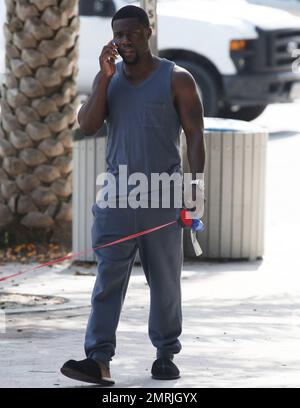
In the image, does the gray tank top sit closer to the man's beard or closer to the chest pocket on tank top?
the chest pocket on tank top

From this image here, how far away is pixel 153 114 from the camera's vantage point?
249 inches

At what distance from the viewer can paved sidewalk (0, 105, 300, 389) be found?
262 inches

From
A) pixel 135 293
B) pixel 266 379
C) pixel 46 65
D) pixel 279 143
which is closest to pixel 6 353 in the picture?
pixel 266 379

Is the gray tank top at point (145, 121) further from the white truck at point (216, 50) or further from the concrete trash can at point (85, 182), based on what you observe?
the white truck at point (216, 50)

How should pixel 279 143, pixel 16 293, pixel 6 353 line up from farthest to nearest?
pixel 279 143
pixel 16 293
pixel 6 353

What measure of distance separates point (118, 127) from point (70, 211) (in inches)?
175

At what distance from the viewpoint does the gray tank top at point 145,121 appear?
6344mm

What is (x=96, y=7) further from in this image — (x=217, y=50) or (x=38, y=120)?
(x=38, y=120)

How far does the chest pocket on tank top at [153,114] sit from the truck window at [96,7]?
10781 mm

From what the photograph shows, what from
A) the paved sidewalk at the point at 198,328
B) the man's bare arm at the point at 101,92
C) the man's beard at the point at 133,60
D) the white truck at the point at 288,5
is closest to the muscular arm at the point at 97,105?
the man's bare arm at the point at 101,92

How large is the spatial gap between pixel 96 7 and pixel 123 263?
10965 millimetres

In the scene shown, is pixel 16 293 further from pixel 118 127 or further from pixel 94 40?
pixel 94 40

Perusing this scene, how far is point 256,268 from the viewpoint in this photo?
33.2 feet

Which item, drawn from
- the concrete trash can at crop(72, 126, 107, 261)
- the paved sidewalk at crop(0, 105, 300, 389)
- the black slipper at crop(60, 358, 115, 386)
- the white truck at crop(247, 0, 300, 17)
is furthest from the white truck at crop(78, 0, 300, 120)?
the white truck at crop(247, 0, 300, 17)
